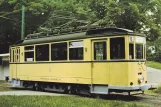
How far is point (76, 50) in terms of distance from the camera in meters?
18.4

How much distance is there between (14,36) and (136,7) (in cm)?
1350

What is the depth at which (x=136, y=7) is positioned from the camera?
3416cm

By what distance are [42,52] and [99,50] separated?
482 centimetres

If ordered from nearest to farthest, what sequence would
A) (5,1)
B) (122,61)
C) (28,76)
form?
(122,61), (28,76), (5,1)

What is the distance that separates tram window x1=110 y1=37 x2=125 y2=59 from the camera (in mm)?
16328

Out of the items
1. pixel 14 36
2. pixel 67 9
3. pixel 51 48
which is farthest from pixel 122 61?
pixel 14 36

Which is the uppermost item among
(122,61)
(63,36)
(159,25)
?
(159,25)

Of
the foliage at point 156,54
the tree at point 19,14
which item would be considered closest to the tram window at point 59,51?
the tree at point 19,14

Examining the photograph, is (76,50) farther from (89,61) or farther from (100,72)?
(100,72)

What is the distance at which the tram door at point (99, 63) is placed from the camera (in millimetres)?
16891

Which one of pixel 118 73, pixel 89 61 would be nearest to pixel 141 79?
pixel 118 73

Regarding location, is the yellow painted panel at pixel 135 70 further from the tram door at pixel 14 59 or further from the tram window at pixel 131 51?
the tram door at pixel 14 59

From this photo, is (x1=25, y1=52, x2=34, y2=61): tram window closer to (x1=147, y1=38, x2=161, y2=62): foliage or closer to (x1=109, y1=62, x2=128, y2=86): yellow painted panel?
(x1=109, y1=62, x2=128, y2=86): yellow painted panel

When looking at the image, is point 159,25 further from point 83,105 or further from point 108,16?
point 83,105
